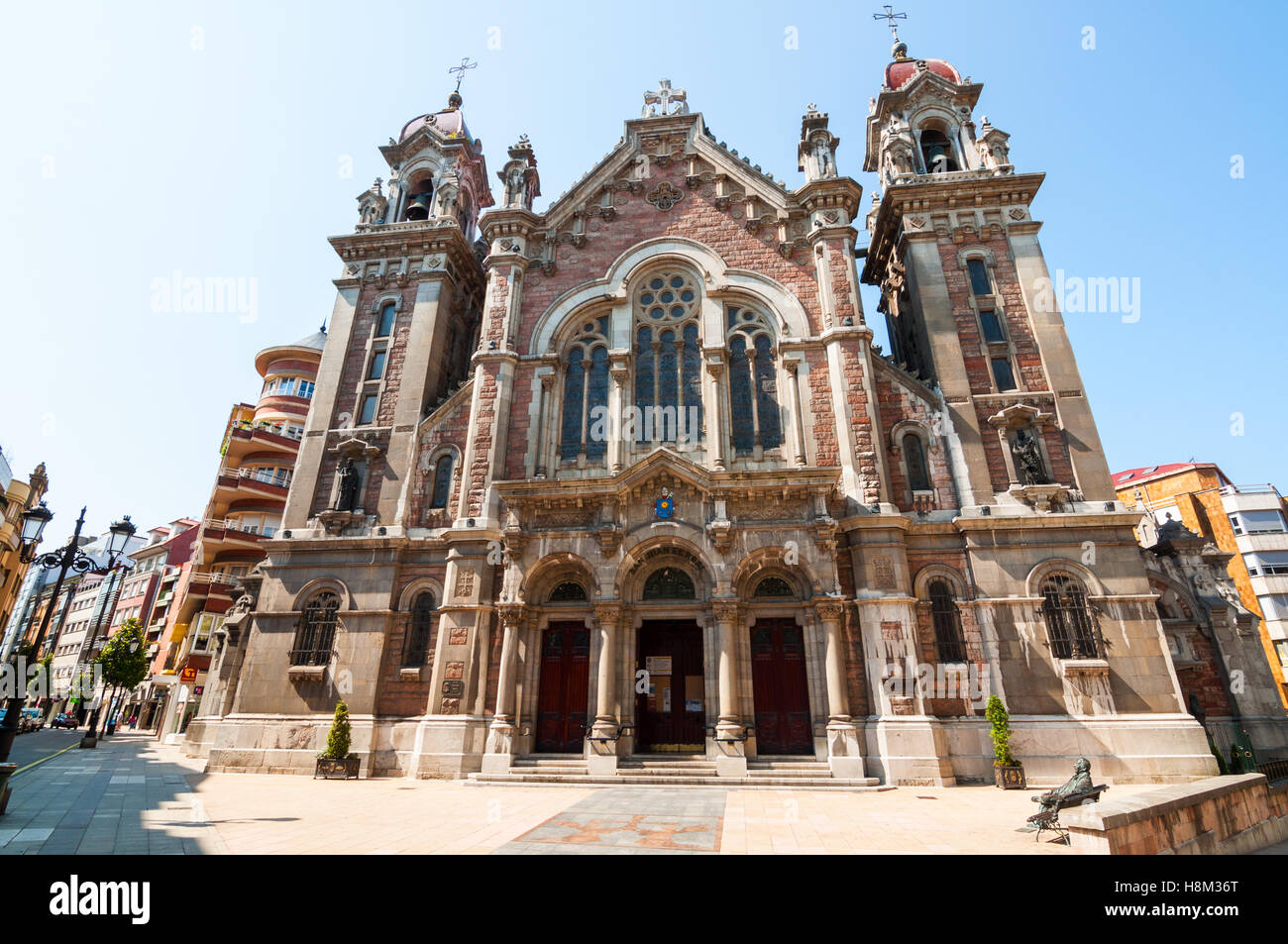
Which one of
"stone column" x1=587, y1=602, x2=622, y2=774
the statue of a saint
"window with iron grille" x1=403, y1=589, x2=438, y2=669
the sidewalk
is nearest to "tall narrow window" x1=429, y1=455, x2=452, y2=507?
the statue of a saint

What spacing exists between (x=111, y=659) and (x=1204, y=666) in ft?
186

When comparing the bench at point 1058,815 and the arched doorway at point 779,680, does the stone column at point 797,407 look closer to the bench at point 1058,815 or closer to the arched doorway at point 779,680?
the arched doorway at point 779,680

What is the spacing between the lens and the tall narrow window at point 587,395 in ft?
74.4

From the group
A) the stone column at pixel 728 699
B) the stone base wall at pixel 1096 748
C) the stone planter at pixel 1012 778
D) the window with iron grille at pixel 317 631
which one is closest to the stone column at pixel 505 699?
the stone column at pixel 728 699

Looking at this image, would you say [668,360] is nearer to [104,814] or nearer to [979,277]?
[979,277]

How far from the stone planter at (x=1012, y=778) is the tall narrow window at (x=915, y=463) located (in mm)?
8142

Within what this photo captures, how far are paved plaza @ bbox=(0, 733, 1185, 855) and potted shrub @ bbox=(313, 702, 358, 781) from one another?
1.01 m

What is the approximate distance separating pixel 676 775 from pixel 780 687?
4119mm

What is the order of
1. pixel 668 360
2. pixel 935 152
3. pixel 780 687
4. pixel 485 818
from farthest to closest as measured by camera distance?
pixel 935 152, pixel 668 360, pixel 780 687, pixel 485 818

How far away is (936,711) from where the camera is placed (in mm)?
17969

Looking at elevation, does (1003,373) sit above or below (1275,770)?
above

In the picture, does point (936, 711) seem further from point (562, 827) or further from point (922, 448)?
point (562, 827)

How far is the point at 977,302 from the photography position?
23156 millimetres

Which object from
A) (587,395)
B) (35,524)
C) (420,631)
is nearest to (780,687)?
(420,631)
